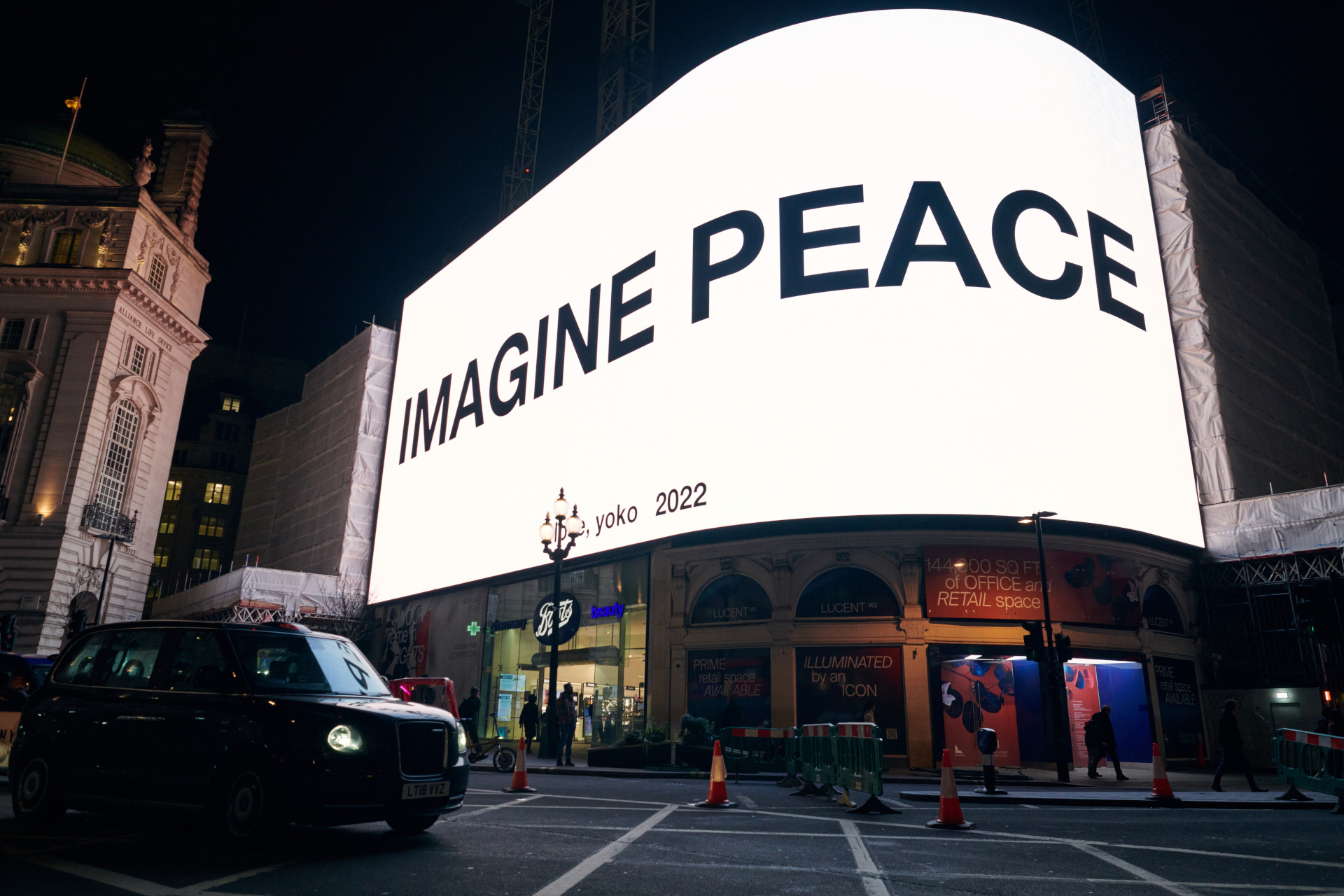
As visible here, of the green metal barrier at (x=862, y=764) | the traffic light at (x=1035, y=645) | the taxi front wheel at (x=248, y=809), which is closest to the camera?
the taxi front wheel at (x=248, y=809)

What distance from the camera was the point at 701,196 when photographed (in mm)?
29109

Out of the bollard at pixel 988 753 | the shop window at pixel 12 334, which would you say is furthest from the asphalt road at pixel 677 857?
the shop window at pixel 12 334

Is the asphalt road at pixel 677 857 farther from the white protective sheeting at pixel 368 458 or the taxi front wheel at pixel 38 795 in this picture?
the white protective sheeting at pixel 368 458

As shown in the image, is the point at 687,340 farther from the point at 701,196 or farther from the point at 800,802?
the point at 800,802

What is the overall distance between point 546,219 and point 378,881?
33.2m

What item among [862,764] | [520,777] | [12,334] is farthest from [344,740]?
[12,334]

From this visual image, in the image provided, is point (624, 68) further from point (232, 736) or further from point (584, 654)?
point (232, 736)

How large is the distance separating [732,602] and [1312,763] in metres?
16.1

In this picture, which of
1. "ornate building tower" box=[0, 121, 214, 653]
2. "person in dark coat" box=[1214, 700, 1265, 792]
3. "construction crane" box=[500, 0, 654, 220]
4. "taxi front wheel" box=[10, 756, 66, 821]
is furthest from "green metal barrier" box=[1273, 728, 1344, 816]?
"ornate building tower" box=[0, 121, 214, 653]

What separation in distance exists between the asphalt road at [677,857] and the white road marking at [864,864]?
4 cm

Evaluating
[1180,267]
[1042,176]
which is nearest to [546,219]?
[1042,176]

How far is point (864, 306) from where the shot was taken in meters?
25.8

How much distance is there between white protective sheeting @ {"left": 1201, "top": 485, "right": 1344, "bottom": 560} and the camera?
26.7 meters

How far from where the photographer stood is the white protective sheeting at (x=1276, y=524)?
26672 millimetres
